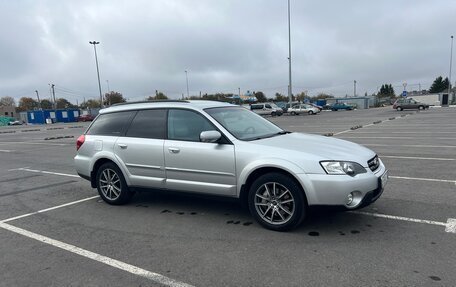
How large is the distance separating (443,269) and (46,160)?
473 inches

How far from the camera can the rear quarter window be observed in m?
6.09

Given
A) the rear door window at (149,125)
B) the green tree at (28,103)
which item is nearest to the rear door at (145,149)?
the rear door window at (149,125)

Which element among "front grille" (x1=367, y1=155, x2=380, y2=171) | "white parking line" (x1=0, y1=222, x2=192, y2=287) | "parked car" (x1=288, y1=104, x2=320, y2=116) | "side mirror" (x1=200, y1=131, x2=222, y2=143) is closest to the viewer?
"white parking line" (x1=0, y1=222, x2=192, y2=287)

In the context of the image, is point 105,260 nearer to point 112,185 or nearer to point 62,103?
point 112,185

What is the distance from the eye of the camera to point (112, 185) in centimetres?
611

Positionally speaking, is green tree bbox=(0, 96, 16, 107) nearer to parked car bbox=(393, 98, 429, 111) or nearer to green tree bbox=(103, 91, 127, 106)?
green tree bbox=(103, 91, 127, 106)

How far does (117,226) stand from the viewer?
16.7 feet

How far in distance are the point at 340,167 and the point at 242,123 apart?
1719 mm

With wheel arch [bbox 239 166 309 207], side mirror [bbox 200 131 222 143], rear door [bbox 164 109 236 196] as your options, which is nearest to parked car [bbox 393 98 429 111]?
rear door [bbox 164 109 236 196]

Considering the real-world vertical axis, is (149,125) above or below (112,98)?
below

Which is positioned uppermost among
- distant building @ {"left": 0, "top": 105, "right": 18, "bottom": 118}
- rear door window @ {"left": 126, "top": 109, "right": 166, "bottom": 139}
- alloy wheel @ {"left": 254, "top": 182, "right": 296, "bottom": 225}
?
distant building @ {"left": 0, "top": 105, "right": 18, "bottom": 118}

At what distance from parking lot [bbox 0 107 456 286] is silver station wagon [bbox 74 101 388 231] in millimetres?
289

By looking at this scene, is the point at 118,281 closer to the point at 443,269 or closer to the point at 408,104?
the point at 443,269

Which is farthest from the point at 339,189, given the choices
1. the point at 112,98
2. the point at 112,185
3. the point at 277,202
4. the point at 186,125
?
the point at 112,98
